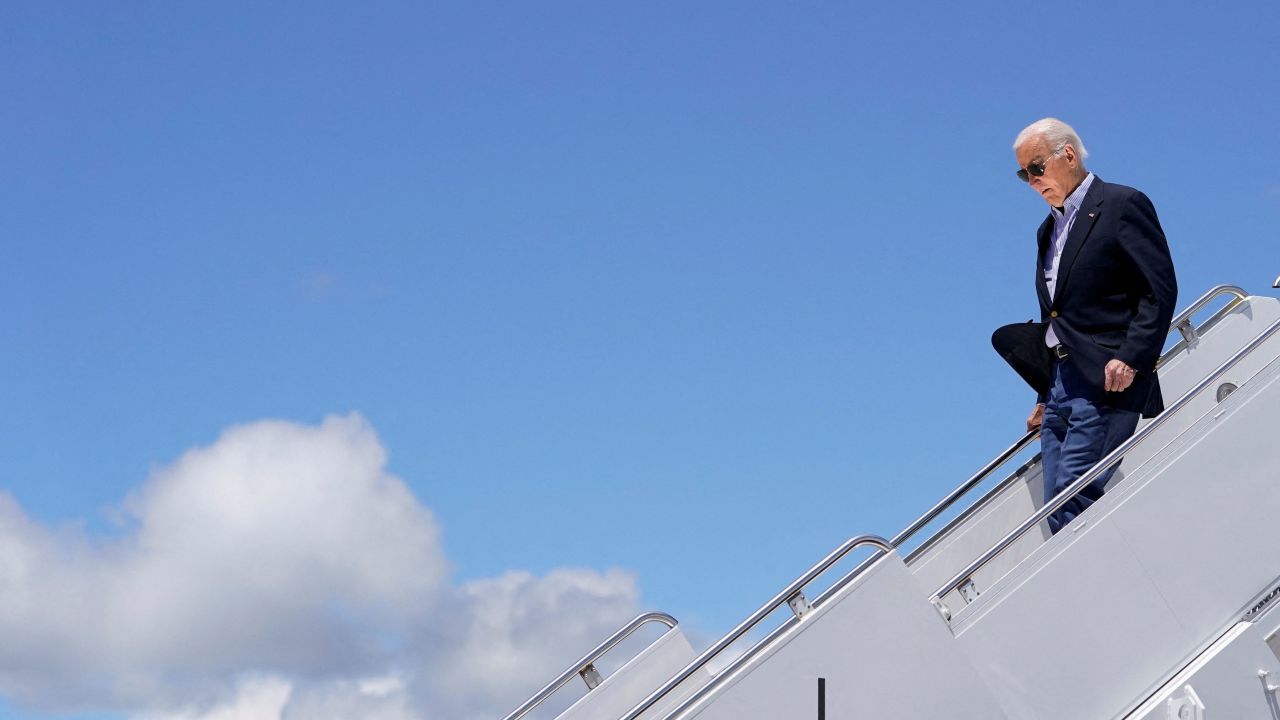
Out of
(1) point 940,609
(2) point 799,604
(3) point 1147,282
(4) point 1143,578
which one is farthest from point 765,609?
(3) point 1147,282

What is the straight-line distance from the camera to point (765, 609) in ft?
15.4

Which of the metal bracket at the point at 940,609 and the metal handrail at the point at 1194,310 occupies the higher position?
the metal handrail at the point at 1194,310

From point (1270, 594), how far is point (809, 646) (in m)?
1.97

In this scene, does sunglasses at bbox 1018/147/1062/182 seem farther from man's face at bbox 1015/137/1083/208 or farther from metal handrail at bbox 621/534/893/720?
metal handrail at bbox 621/534/893/720

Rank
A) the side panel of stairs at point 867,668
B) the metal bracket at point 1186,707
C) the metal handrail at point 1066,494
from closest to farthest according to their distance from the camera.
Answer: the side panel of stairs at point 867,668
the metal bracket at point 1186,707
the metal handrail at point 1066,494

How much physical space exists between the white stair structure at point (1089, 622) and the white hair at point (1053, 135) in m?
1.15

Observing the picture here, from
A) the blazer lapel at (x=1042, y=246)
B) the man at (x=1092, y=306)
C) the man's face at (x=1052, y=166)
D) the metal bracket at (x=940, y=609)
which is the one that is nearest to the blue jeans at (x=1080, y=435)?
the man at (x=1092, y=306)

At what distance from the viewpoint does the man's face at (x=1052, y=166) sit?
5645mm

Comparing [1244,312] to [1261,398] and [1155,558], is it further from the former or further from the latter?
[1155,558]

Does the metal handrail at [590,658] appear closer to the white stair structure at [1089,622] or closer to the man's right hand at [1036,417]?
the white stair structure at [1089,622]

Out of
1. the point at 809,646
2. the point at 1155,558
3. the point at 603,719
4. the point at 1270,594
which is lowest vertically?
the point at 1270,594

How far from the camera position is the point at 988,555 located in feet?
16.5

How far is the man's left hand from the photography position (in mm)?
5258

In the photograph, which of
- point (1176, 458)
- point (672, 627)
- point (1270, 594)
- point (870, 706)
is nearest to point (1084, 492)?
point (1176, 458)
